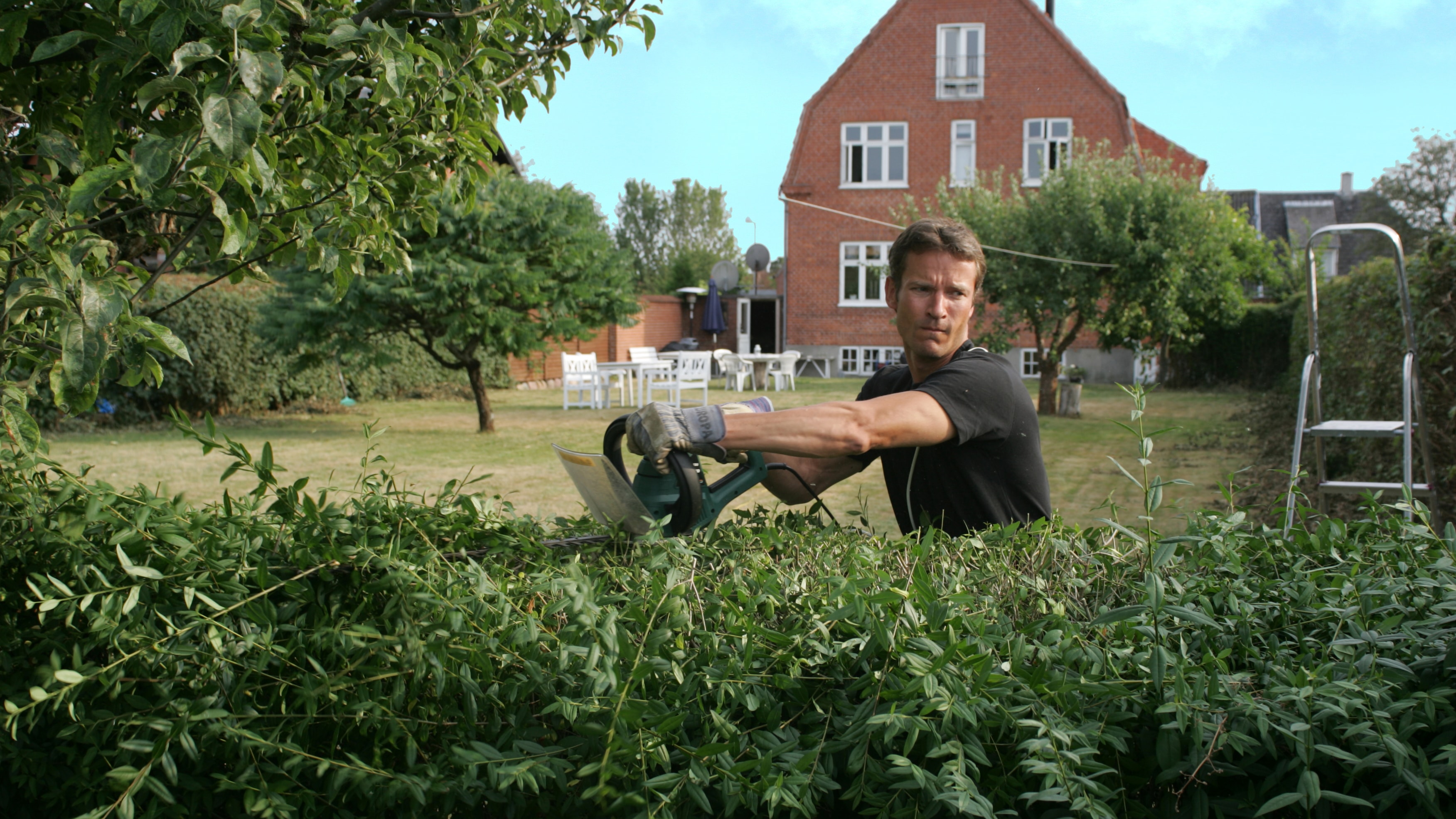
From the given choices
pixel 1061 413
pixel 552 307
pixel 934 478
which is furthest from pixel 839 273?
pixel 934 478

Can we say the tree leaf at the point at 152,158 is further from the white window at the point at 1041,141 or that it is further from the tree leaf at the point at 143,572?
the white window at the point at 1041,141

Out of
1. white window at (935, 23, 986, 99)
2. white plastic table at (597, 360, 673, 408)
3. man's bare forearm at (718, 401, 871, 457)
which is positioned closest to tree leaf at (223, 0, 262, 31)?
man's bare forearm at (718, 401, 871, 457)

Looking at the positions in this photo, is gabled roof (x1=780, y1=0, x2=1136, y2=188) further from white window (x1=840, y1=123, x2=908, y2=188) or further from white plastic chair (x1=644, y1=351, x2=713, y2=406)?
white plastic chair (x1=644, y1=351, x2=713, y2=406)

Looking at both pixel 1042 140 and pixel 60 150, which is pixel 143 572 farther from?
pixel 1042 140

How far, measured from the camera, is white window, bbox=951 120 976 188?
85.4 feet

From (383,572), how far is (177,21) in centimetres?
81

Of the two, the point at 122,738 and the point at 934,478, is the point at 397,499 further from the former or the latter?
the point at 934,478

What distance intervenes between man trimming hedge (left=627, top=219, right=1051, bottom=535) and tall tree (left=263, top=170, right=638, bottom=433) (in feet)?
33.1

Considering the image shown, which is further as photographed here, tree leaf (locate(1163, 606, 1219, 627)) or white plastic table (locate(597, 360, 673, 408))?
white plastic table (locate(597, 360, 673, 408))

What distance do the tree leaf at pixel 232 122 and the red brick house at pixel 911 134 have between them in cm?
2444

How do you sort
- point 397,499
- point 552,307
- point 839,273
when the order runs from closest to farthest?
point 397,499 → point 552,307 → point 839,273

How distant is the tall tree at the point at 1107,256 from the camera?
596 inches

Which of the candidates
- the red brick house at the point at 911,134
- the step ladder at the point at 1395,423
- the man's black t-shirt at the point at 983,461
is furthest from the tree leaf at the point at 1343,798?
the red brick house at the point at 911,134

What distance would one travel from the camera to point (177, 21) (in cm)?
123
